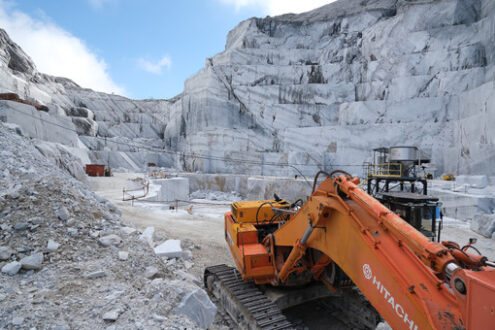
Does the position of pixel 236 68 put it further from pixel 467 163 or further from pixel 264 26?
pixel 467 163

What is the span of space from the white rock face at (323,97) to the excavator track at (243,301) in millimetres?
18775

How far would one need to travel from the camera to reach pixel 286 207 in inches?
210

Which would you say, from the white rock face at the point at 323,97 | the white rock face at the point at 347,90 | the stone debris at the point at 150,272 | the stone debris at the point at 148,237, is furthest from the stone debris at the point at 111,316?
the white rock face at the point at 347,90

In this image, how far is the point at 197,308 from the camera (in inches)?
128

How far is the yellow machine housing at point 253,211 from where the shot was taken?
5.20 m

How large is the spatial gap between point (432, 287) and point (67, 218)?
4.65m

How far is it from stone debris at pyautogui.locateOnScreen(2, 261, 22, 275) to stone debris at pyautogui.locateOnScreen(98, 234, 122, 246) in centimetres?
101

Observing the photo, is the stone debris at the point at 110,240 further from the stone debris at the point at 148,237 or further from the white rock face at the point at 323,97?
the white rock face at the point at 323,97

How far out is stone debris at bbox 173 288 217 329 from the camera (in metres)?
3.09

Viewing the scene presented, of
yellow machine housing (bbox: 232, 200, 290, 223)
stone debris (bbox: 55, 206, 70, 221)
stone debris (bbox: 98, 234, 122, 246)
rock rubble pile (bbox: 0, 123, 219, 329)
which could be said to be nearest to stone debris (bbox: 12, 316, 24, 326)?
rock rubble pile (bbox: 0, 123, 219, 329)

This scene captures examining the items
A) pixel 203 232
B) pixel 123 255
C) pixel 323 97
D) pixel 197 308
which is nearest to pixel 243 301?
pixel 197 308

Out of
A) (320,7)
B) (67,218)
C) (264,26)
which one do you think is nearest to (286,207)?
(67,218)

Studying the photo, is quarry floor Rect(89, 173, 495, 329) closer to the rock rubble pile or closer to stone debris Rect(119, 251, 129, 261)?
the rock rubble pile

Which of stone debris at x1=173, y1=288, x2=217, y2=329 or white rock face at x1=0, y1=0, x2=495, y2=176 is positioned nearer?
stone debris at x1=173, y1=288, x2=217, y2=329
